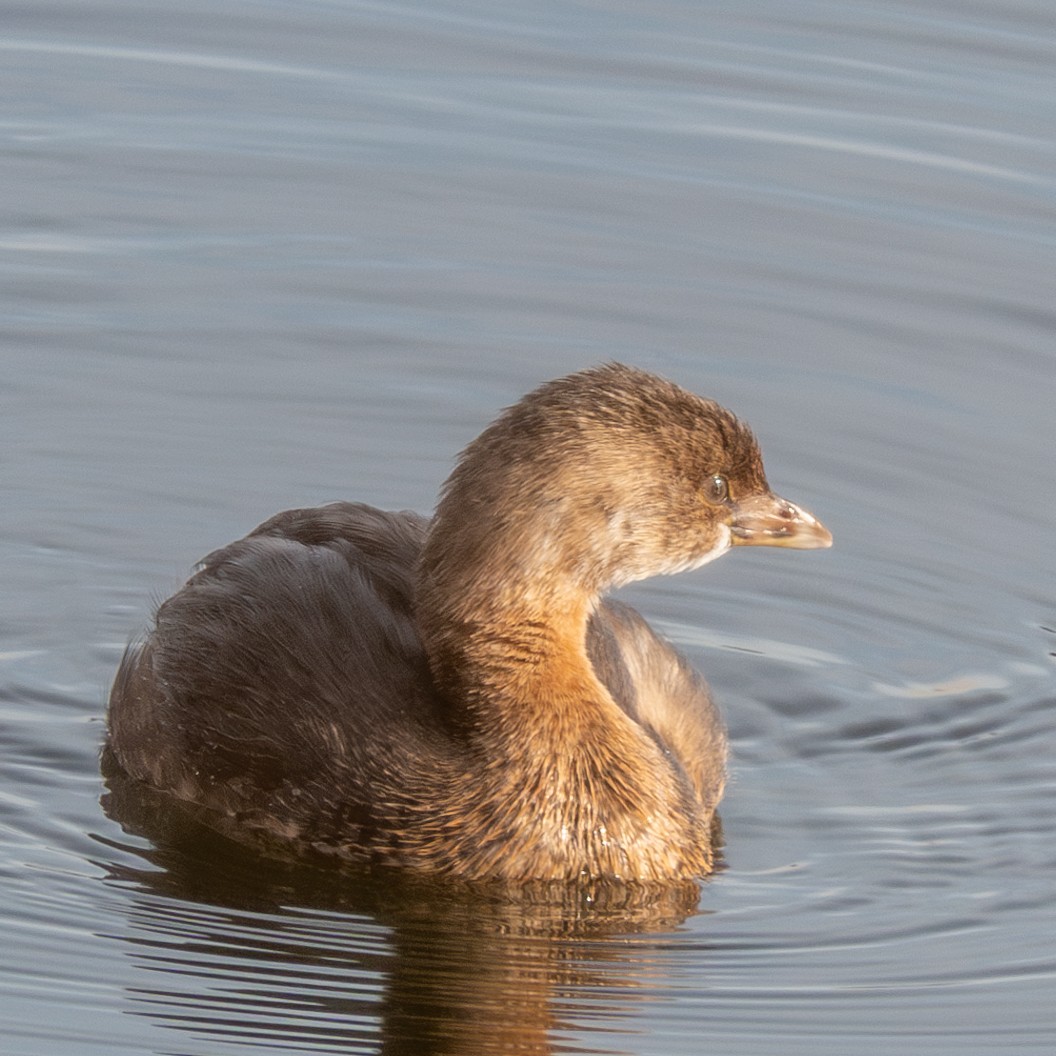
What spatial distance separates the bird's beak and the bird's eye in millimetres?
68

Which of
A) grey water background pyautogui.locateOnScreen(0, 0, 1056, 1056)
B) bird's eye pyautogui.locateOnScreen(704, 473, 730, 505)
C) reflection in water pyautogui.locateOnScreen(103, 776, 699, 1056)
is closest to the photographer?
Answer: reflection in water pyautogui.locateOnScreen(103, 776, 699, 1056)

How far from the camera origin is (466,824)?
26.2 ft

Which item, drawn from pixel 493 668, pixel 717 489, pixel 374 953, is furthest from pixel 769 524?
pixel 374 953

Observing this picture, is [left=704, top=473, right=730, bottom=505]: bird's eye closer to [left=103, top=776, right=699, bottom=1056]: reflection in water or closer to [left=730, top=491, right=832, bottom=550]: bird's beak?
[left=730, top=491, right=832, bottom=550]: bird's beak

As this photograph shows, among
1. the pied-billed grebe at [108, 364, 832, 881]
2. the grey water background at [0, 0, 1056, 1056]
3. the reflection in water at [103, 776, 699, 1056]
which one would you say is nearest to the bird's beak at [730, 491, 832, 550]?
the pied-billed grebe at [108, 364, 832, 881]

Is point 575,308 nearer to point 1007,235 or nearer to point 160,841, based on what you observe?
point 1007,235

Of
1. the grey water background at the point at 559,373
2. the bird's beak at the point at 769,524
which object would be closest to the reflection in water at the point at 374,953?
the grey water background at the point at 559,373

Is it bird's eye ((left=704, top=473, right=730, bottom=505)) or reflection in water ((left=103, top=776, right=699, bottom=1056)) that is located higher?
bird's eye ((left=704, top=473, right=730, bottom=505))

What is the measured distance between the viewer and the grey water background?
7.48m

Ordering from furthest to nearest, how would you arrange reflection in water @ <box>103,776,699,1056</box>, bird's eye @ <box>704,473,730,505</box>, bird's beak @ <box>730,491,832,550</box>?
bird's beak @ <box>730,491,832,550</box> → bird's eye @ <box>704,473,730,505</box> → reflection in water @ <box>103,776,699,1056</box>

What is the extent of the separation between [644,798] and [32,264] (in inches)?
215

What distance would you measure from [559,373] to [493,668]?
405cm

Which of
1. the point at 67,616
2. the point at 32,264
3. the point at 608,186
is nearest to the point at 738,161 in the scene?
the point at 608,186

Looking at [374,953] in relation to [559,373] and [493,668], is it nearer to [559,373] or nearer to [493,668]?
[493,668]
